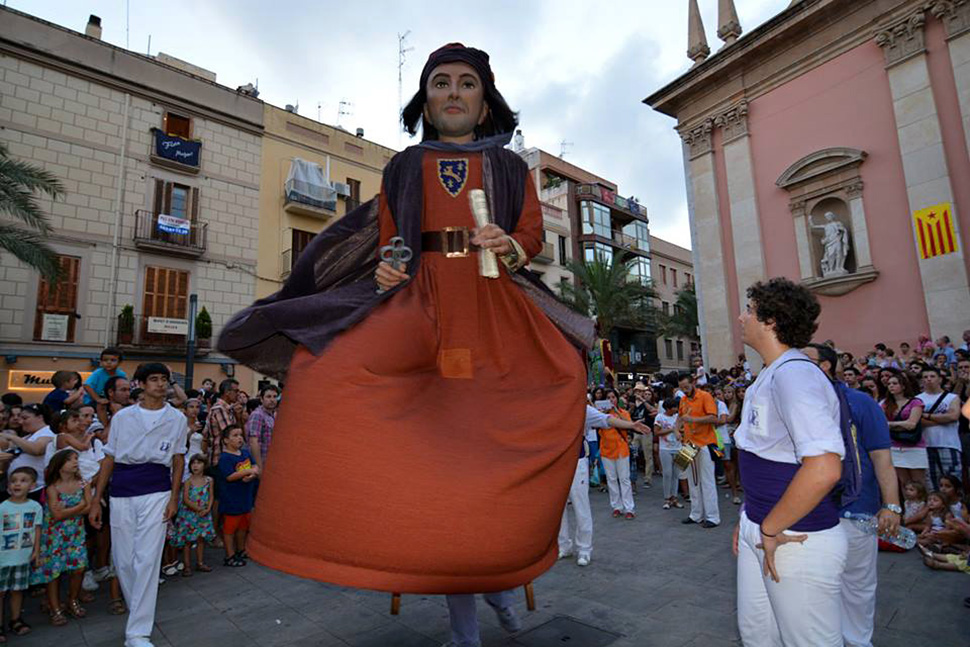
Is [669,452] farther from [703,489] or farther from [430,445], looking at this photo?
[430,445]

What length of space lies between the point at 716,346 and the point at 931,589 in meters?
13.4

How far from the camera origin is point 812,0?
1547 cm

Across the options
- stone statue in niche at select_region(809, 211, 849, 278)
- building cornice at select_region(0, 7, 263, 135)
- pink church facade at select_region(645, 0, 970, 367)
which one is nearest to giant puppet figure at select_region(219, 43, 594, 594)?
pink church facade at select_region(645, 0, 970, 367)

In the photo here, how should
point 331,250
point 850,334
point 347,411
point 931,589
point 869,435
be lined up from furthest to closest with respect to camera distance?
1. point 850,334
2. point 931,589
3. point 869,435
4. point 331,250
5. point 347,411

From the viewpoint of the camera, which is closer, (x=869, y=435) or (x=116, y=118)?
(x=869, y=435)

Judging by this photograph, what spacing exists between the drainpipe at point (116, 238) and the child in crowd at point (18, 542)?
1577cm

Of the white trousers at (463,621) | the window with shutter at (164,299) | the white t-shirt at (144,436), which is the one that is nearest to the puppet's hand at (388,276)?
the white trousers at (463,621)

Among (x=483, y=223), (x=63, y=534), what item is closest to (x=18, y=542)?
(x=63, y=534)

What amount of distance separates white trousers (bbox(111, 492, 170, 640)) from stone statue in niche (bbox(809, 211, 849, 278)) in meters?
16.8

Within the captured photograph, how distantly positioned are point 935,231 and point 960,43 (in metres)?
4.51

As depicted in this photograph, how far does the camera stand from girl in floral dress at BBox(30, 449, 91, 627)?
518 centimetres

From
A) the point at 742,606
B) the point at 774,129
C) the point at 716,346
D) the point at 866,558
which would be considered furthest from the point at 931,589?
the point at 774,129

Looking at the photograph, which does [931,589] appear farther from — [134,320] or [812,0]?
[134,320]

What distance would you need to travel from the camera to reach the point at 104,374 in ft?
26.3
